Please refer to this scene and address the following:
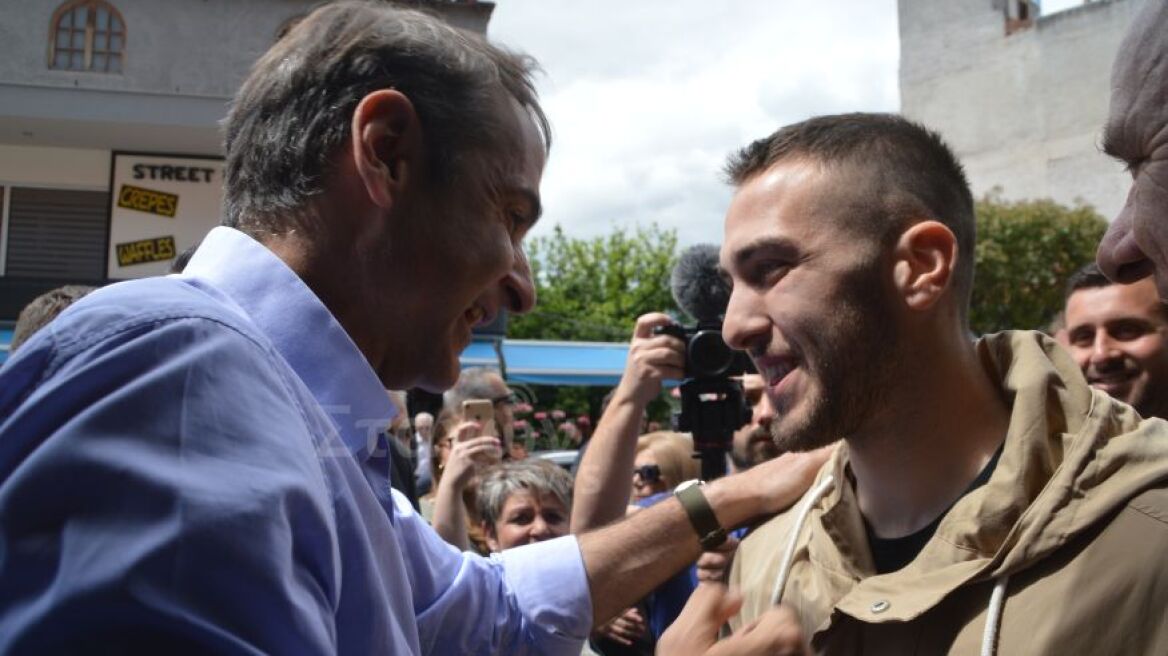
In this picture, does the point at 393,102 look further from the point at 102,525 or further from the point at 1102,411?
the point at 1102,411

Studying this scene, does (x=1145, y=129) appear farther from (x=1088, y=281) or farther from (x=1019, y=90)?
(x=1019, y=90)

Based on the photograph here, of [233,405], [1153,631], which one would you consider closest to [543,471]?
Answer: [1153,631]

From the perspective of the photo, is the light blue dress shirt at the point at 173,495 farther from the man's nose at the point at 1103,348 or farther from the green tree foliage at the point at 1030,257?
the green tree foliage at the point at 1030,257

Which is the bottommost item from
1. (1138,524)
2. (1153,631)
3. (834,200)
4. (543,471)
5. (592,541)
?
(543,471)

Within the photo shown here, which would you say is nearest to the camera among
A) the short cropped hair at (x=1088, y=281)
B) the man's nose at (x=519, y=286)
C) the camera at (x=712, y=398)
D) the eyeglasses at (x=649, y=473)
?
the man's nose at (x=519, y=286)

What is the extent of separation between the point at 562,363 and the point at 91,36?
954cm

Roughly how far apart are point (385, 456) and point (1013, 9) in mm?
A: 38866

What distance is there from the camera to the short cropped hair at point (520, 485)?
4605 millimetres

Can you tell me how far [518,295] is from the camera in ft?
6.18

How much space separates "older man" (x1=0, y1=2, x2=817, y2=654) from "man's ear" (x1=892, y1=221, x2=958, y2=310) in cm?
78

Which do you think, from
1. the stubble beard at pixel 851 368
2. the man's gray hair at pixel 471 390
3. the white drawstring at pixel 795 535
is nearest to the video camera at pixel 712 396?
the white drawstring at pixel 795 535

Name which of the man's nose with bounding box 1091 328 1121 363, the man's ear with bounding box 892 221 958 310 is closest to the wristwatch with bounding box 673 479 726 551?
the man's ear with bounding box 892 221 958 310

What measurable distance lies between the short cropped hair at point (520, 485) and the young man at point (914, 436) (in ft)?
7.21

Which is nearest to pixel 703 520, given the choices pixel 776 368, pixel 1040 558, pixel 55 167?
pixel 776 368
